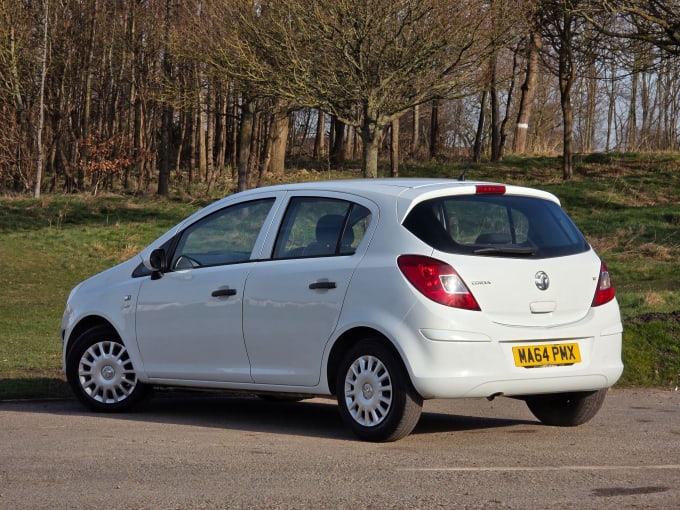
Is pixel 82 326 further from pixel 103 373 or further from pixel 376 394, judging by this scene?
pixel 376 394

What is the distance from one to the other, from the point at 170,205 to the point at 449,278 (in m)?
25.4

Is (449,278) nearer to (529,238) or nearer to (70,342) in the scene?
(529,238)

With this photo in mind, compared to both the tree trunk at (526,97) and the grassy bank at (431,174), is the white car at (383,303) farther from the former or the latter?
the tree trunk at (526,97)

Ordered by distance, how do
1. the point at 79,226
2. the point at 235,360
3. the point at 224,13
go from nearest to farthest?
1. the point at 235,360
2. the point at 224,13
3. the point at 79,226

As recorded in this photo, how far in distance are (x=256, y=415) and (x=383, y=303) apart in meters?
2.25

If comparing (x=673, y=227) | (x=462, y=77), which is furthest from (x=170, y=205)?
(x=673, y=227)

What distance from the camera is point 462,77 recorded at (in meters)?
26.0

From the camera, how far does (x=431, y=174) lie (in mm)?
37250

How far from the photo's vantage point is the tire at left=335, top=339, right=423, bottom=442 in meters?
7.48

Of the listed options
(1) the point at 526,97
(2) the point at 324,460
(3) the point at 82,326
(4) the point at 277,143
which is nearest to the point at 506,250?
(2) the point at 324,460

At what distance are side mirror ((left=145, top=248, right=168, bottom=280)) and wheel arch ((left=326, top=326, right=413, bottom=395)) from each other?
193 cm

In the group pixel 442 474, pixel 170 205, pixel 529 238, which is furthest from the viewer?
pixel 170 205

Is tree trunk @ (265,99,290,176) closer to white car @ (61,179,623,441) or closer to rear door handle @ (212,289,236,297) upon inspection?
white car @ (61,179,623,441)

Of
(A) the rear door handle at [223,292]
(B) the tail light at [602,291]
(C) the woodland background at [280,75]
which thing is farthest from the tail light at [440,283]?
(C) the woodland background at [280,75]
